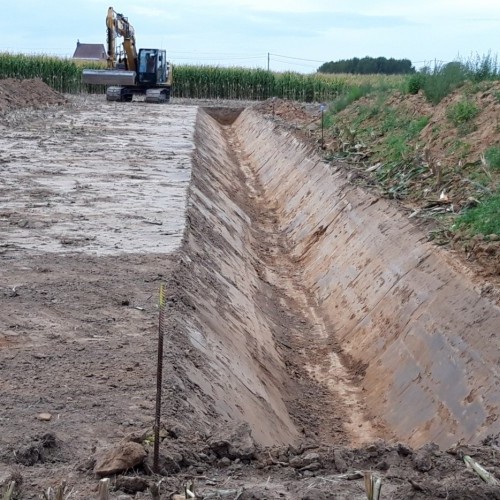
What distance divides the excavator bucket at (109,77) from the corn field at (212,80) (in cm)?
1264

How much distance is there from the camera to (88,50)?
273 ft

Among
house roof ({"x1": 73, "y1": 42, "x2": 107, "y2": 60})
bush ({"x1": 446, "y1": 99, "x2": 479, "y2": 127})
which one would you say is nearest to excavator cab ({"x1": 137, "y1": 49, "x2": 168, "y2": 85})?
bush ({"x1": 446, "y1": 99, "x2": 479, "y2": 127})

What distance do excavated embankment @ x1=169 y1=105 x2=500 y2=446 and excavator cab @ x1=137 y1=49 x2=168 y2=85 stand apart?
2477 cm

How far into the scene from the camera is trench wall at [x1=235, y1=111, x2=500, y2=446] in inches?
271

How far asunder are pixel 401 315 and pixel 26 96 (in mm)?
28489

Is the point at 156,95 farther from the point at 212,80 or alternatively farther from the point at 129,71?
A: the point at 212,80

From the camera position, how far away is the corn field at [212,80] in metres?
49.2

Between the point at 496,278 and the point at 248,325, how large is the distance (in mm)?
2777

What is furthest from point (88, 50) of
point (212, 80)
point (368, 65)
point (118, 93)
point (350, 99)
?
point (350, 99)

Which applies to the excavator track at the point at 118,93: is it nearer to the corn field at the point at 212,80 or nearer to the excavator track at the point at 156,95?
the excavator track at the point at 156,95

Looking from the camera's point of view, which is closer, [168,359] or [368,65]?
[168,359]

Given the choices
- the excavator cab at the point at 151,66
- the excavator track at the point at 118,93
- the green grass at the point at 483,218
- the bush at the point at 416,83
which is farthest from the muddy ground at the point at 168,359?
the excavator track at the point at 118,93

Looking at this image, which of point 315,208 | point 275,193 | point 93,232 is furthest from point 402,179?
point 275,193

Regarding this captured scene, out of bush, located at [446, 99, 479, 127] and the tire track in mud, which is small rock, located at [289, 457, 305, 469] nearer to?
the tire track in mud
